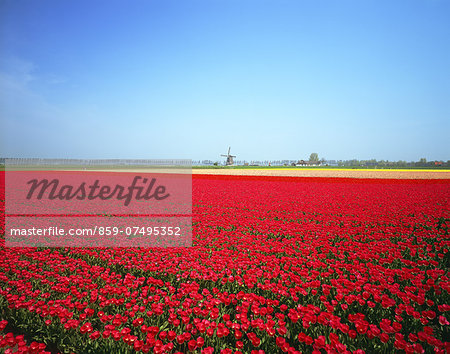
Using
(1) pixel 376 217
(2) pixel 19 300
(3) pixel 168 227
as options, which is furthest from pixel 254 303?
(1) pixel 376 217

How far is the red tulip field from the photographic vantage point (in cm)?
269

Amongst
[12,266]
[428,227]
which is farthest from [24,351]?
[428,227]

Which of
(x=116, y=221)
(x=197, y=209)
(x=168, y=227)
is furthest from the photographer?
(x=197, y=209)

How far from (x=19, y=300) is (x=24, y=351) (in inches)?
53.4

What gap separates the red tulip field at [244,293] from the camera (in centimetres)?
269

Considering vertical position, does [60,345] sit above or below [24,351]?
below

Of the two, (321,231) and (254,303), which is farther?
(321,231)

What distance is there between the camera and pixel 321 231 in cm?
704

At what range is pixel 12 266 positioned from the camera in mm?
4656

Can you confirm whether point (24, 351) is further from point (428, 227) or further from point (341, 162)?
point (341, 162)

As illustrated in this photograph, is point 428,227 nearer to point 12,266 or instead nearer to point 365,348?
point 365,348

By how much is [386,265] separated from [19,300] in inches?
254

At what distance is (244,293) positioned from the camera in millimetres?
3826

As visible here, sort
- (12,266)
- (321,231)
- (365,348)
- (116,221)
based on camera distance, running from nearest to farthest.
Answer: (365,348)
(12,266)
(321,231)
(116,221)
